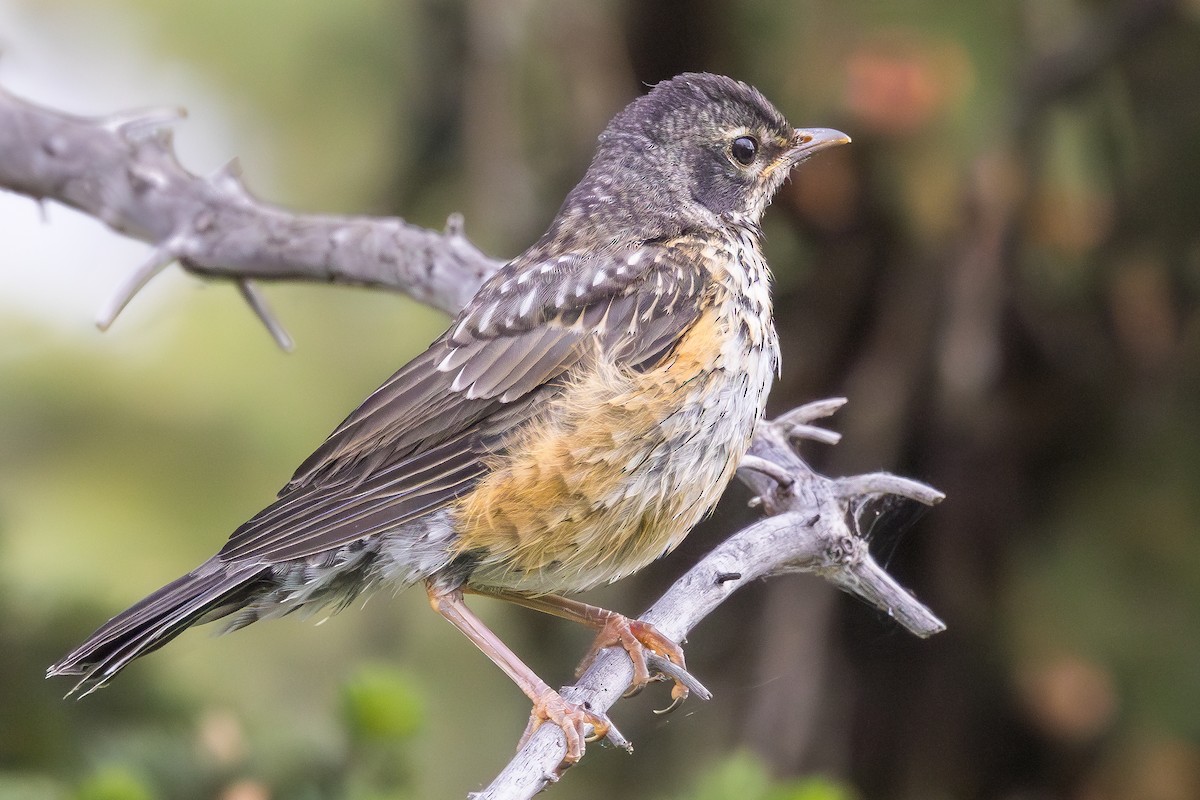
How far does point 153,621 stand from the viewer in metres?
2.71

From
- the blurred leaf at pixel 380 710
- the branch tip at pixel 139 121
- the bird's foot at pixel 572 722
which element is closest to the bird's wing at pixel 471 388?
the blurred leaf at pixel 380 710

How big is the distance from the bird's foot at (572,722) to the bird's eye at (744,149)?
1.61 metres

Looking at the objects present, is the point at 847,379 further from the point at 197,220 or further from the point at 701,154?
the point at 197,220

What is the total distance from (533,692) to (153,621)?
33.1 inches

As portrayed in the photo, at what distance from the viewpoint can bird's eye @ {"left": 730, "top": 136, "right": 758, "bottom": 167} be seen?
3646 millimetres

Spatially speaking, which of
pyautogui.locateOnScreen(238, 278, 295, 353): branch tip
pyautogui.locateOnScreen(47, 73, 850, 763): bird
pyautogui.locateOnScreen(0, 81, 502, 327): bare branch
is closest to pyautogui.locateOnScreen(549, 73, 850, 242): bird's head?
pyautogui.locateOnScreen(47, 73, 850, 763): bird

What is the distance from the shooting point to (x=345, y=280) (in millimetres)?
3619

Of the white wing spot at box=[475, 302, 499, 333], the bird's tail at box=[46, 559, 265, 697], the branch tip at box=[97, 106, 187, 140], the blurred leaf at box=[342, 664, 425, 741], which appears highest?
the branch tip at box=[97, 106, 187, 140]

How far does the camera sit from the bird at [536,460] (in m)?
2.95

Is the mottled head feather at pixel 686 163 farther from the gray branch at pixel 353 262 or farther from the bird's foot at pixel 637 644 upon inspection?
the bird's foot at pixel 637 644

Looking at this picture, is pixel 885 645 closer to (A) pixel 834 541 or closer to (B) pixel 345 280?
(A) pixel 834 541

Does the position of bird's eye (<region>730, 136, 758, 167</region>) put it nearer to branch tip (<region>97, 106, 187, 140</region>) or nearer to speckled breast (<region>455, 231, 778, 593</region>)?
speckled breast (<region>455, 231, 778, 593</region>)

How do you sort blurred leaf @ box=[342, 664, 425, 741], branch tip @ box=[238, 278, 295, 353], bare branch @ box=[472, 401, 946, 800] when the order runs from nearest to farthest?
blurred leaf @ box=[342, 664, 425, 741]
bare branch @ box=[472, 401, 946, 800]
branch tip @ box=[238, 278, 295, 353]

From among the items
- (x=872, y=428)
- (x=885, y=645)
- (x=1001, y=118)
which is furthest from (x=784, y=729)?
(x=1001, y=118)
